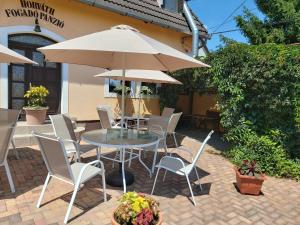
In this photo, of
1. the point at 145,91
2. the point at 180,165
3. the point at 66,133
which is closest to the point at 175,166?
the point at 180,165

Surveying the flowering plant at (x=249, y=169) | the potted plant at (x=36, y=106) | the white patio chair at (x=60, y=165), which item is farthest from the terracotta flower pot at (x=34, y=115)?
the flowering plant at (x=249, y=169)

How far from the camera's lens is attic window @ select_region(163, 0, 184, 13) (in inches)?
474

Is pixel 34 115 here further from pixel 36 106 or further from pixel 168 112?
pixel 168 112

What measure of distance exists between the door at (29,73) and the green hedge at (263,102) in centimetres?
505

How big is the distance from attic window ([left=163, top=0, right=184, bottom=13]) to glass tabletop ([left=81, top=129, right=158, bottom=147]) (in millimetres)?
8647

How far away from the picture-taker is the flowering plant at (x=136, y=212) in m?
2.45

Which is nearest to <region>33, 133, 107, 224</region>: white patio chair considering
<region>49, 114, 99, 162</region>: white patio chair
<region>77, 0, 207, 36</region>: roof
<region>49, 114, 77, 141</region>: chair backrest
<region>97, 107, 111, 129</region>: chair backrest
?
<region>49, 114, 99, 162</region>: white patio chair

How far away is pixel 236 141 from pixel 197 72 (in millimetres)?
3113

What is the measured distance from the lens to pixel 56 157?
132 inches

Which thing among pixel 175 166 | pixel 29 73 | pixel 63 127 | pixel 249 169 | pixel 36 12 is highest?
pixel 36 12

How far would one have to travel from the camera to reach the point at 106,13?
364 inches

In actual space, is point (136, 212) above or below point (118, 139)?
below

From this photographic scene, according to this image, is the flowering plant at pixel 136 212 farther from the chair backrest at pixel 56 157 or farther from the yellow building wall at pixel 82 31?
the yellow building wall at pixel 82 31

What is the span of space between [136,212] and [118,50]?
1927 mm
